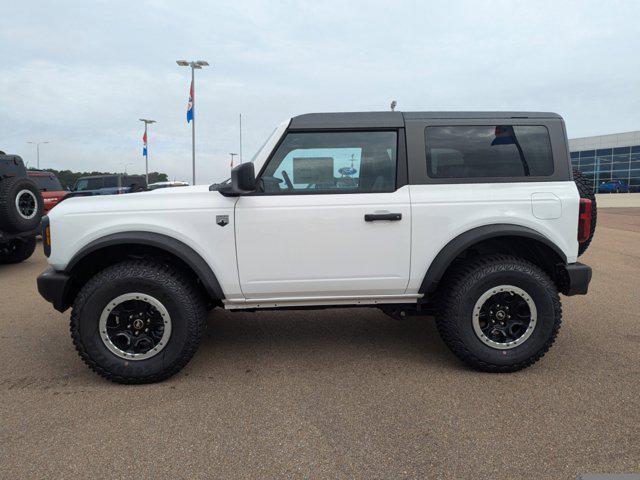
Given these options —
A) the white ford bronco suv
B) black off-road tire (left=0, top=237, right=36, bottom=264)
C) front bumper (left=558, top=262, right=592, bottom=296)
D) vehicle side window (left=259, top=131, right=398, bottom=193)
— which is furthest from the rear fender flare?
black off-road tire (left=0, top=237, right=36, bottom=264)

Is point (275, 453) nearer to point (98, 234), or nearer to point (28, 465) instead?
point (28, 465)

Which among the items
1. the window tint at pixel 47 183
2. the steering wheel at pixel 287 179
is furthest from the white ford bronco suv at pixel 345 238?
the window tint at pixel 47 183

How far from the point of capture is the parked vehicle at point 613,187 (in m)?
44.9

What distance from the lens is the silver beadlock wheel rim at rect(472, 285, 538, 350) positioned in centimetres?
330

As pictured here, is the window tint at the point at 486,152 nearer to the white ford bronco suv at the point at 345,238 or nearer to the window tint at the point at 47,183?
the white ford bronco suv at the point at 345,238

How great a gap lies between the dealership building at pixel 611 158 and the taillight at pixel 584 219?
49646 mm

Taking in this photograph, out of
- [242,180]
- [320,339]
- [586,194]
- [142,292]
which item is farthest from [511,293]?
[142,292]

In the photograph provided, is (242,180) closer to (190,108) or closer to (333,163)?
(333,163)

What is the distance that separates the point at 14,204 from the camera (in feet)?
22.5

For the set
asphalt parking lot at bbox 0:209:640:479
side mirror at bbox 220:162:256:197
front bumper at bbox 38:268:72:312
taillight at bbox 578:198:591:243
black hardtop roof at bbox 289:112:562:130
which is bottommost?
asphalt parking lot at bbox 0:209:640:479

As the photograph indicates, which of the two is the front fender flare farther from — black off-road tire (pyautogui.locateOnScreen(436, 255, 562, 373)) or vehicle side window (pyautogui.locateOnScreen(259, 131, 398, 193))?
black off-road tire (pyautogui.locateOnScreen(436, 255, 562, 373))

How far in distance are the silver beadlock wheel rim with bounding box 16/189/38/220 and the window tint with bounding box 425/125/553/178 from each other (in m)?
6.46

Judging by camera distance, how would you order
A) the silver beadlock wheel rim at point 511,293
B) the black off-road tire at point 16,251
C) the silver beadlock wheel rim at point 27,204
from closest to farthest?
the silver beadlock wheel rim at point 511,293, the silver beadlock wheel rim at point 27,204, the black off-road tire at point 16,251

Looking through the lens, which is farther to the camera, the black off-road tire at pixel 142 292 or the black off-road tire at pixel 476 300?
the black off-road tire at pixel 476 300
